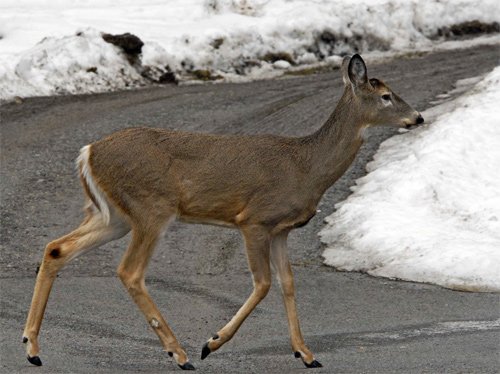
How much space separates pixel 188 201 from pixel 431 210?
4583 millimetres

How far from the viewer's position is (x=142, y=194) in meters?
7.69

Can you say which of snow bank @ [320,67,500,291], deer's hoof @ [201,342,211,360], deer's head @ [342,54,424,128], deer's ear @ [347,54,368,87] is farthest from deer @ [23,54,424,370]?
snow bank @ [320,67,500,291]

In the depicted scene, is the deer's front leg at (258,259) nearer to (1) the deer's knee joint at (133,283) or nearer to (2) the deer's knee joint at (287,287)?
(2) the deer's knee joint at (287,287)

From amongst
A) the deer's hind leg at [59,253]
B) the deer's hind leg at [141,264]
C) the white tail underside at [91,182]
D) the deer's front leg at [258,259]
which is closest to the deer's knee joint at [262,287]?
the deer's front leg at [258,259]

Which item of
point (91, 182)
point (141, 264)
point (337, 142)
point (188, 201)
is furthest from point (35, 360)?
point (337, 142)

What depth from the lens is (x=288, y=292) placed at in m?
7.99

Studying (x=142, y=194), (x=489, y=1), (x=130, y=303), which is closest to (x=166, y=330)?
(x=142, y=194)

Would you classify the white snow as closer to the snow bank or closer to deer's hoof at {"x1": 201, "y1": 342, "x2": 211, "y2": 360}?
the snow bank

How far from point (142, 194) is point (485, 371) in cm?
245

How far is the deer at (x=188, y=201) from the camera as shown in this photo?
7.66m

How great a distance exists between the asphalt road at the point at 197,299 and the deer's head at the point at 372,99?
1518mm

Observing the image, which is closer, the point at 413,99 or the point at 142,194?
the point at 142,194

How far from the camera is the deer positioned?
25.1ft

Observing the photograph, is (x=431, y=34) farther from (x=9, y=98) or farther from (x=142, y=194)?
(x=142, y=194)
